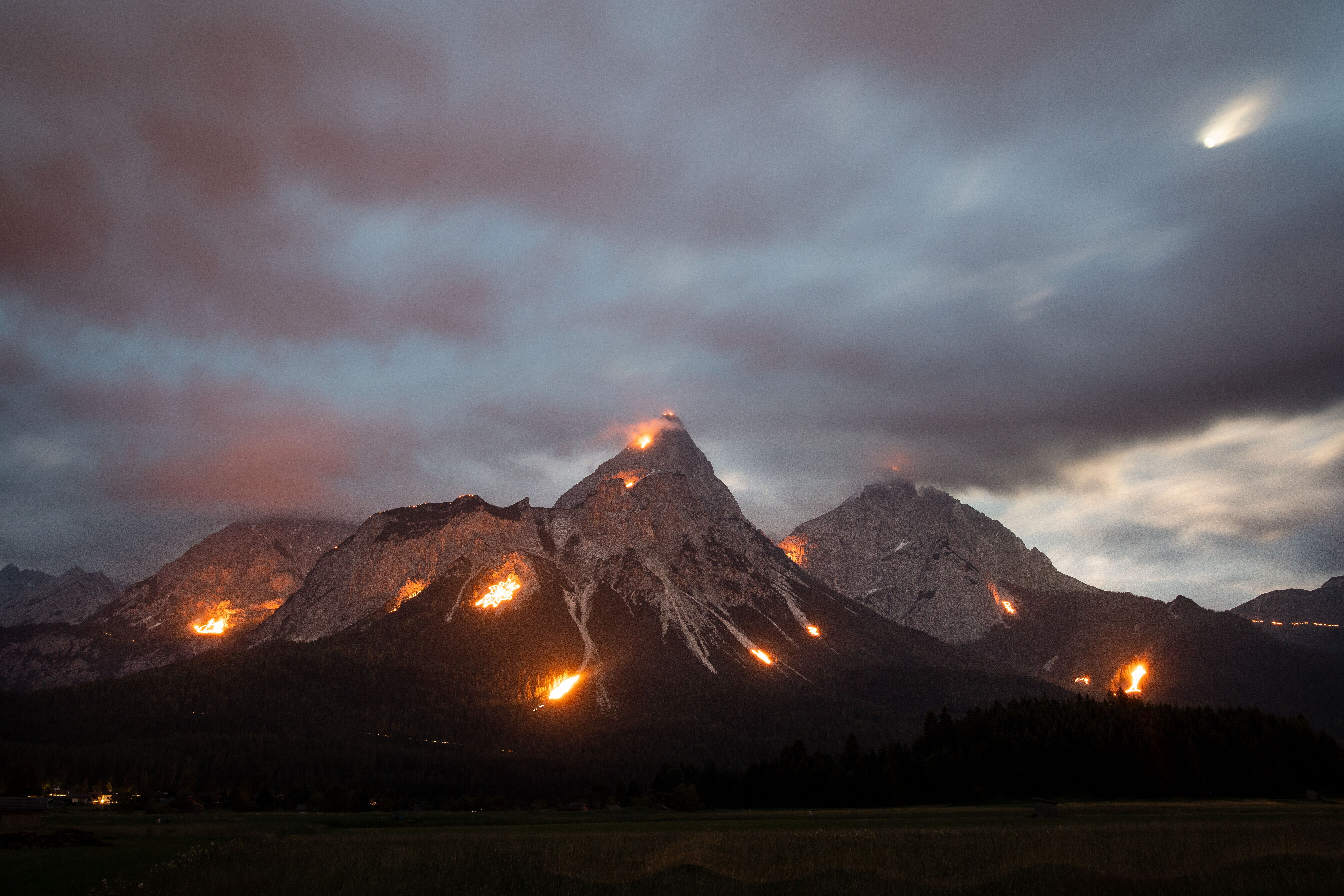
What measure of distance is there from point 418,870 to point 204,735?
20042cm

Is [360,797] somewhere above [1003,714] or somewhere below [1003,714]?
below

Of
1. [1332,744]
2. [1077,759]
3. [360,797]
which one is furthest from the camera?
[360,797]

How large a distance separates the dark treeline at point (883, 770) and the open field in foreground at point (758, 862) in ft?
109

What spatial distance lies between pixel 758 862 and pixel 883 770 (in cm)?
7529

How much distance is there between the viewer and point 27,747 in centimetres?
17312

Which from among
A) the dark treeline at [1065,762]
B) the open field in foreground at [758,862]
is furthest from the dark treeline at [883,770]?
the open field in foreground at [758,862]

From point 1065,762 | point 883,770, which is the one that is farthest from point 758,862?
point 1065,762

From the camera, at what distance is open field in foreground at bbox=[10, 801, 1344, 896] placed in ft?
104

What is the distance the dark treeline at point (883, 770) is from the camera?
8944 cm

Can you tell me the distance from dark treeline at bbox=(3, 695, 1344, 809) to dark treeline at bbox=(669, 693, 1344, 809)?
19 cm

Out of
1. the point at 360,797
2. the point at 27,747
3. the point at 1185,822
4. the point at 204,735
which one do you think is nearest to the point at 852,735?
the point at 1185,822

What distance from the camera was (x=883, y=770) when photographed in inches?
4117

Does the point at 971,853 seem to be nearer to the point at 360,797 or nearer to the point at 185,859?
the point at 185,859

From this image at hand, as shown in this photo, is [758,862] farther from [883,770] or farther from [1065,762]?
[1065,762]
